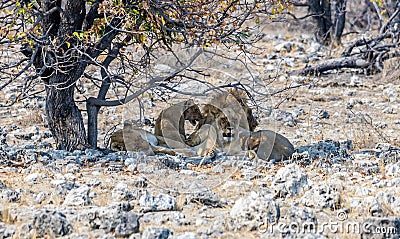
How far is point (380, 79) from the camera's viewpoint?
13.8m

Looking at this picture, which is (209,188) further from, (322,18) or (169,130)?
(322,18)

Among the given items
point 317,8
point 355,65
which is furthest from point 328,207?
point 317,8

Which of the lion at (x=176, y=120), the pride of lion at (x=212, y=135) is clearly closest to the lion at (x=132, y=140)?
the pride of lion at (x=212, y=135)

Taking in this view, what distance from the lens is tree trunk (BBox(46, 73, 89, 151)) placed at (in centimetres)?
792

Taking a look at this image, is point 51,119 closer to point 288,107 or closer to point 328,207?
point 328,207

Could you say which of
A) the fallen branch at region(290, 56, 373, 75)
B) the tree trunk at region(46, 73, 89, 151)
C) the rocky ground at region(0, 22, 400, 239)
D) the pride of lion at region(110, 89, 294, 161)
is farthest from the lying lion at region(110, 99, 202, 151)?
the fallen branch at region(290, 56, 373, 75)

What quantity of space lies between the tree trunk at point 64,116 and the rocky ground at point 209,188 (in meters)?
0.21

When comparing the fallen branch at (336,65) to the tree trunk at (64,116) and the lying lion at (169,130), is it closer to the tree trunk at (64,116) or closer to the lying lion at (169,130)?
the lying lion at (169,130)

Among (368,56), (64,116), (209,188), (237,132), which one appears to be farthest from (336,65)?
(209,188)

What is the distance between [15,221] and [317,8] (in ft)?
42.7

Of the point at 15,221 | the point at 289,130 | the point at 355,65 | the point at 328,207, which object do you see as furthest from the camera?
the point at 355,65

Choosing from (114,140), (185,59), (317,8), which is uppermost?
(317,8)

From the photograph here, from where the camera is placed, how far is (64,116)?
26.3ft

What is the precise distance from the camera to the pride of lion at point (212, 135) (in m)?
8.11
